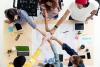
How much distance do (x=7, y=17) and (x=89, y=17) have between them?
0.54m

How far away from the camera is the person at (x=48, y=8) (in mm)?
1585

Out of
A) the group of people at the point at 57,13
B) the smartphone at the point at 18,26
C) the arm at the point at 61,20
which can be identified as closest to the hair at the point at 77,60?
the group of people at the point at 57,13

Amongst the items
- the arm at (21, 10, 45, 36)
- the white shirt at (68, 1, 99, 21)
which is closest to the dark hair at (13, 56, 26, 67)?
the arm at (21, 10, 45, 36)

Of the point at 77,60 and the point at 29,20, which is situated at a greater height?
the point at 29,20

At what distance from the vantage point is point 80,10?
164 centimetres

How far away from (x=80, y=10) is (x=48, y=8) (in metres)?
0.20

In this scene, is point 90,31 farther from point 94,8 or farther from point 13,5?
point 13,5

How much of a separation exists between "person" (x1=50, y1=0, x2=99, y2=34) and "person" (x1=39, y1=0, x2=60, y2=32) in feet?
0.22

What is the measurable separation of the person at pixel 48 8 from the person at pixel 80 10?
0.22 feet

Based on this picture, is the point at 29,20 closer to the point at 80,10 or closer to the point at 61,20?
the point at 61,20

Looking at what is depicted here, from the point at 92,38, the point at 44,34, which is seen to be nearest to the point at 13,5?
the point at 44,34

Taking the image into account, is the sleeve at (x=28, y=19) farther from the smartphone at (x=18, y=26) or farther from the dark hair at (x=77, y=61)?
the dark hair at (x=77, y=61)

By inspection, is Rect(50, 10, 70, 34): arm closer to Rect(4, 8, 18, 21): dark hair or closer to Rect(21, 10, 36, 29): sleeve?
Rect(21, 10, 36, 29): sleeve

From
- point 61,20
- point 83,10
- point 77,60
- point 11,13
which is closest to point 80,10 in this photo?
point 83,10
